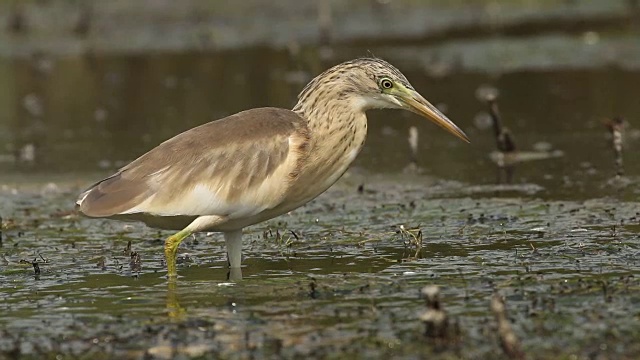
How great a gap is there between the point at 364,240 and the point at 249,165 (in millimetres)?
1580

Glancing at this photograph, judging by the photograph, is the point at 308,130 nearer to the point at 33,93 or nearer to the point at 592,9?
the point at 33,93

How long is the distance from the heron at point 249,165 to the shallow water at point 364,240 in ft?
1.31

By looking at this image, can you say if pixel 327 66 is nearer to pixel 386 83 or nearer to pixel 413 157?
pixel 413 157

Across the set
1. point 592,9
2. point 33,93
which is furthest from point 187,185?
point 592,9

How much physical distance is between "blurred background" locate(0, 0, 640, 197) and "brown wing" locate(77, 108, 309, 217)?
364 centimetres

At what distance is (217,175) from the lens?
8055mm

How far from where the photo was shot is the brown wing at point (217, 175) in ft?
26.1

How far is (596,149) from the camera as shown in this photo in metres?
13.0

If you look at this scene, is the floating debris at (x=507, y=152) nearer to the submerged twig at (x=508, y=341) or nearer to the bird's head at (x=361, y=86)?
the bird's head at (x=361, y=86)

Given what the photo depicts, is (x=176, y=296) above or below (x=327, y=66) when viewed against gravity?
below

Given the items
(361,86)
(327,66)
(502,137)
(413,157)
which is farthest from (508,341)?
(327,66)

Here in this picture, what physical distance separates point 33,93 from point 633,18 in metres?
9.20

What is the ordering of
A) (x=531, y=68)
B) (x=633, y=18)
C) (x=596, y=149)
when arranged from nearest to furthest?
(x=596, y=149) → (x=531, y=68) → (x=633, y=18)

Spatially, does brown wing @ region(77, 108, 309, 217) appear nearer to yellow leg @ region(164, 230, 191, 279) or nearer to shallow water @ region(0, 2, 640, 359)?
yellow leg @ region(164, 230, 191, 279)
